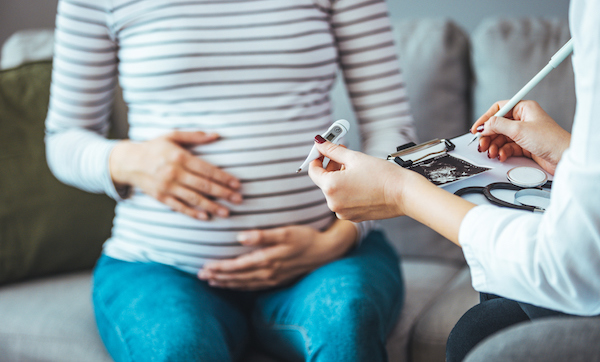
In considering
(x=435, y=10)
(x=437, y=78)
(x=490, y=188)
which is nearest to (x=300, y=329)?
(x=490, y=188)

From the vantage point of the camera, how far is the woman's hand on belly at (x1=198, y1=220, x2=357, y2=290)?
2.53ft

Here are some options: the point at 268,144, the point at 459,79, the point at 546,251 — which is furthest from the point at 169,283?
the point at 459,79

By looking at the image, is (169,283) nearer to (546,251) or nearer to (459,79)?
(546,251)

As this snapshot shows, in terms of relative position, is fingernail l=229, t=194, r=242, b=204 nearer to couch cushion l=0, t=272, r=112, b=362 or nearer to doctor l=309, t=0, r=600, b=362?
doctor l=309, t=0, r=600, b=362

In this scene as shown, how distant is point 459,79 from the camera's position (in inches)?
46.8

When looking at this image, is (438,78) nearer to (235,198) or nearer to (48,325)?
(235,198)

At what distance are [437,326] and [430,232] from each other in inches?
14.7

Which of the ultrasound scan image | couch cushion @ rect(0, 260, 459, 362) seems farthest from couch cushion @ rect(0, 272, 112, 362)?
the ultrasound scan image

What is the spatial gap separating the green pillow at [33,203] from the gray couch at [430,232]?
5 centimetres

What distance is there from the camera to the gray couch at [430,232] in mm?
855

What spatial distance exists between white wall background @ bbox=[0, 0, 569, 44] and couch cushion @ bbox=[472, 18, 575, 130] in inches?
9.2

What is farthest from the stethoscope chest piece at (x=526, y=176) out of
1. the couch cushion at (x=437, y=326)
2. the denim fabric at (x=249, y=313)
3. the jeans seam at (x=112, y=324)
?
the jeans seam at (x=112, y=324)

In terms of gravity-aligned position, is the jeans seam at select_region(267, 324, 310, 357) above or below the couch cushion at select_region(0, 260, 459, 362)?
above

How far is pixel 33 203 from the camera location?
1033 mm
